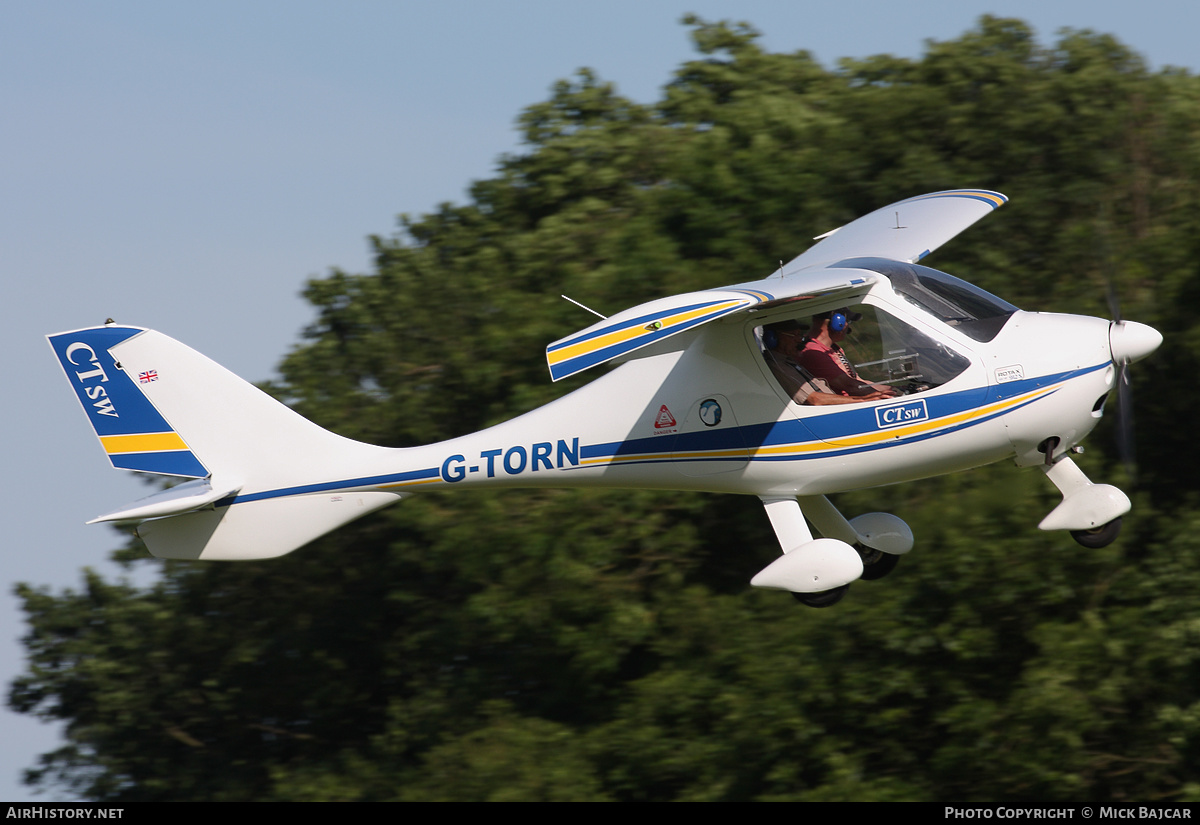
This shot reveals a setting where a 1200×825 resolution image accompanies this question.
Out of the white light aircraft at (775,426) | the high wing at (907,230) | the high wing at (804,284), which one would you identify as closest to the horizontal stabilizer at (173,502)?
the white light aircraft at (775,426)

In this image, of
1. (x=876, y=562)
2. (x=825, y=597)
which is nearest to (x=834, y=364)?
(x=825, y=597)

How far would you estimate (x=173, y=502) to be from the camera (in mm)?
11562

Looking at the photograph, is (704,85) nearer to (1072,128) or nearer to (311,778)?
(1072,128)

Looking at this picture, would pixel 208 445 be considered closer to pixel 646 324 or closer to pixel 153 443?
pixel 153 443

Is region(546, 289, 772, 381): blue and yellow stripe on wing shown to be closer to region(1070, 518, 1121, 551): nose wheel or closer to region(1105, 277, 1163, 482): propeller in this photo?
region(1105, 277, 1163, 482): propeller

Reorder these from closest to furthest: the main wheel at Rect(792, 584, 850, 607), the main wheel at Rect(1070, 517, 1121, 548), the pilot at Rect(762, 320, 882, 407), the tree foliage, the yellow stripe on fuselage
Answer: the pilot at Rect(762, 320, 882, 407)
the main wheel at Rect(792, 584, 850, 607)
the main wheel at Rect(1070, 517, 1121, 548)
the yellow stripe on fuselage
the tree foliage

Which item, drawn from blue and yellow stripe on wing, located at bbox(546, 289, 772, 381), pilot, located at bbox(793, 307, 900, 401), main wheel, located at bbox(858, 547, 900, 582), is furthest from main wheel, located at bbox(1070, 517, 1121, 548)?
blue and yellow stripe on wing, located at bbox(546, 289, 772, 381)

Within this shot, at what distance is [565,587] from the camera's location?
1761cm

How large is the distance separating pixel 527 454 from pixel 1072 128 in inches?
466

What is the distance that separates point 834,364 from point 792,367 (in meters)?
0.32

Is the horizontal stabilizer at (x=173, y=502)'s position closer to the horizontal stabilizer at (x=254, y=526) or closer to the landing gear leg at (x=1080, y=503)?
the horizontal stabilizer at (x=254, y=526)

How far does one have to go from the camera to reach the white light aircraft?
1030cm

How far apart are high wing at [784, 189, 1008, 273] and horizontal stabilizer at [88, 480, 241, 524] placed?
528 centimetres

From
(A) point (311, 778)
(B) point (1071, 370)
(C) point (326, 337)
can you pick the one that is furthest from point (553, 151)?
(B) point (1071, 370)
